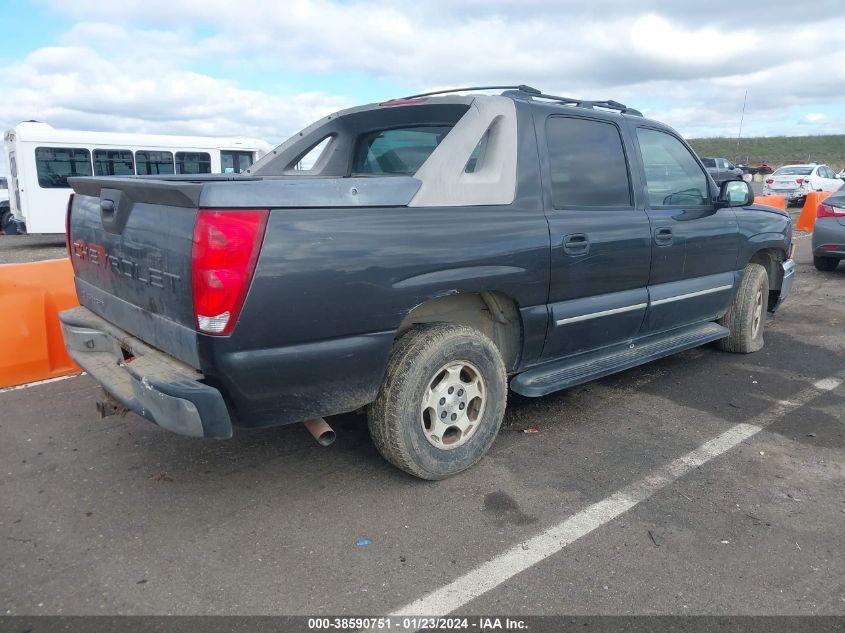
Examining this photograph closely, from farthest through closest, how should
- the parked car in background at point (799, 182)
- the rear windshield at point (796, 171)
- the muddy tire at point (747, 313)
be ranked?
1. the rear windshield at point (796, 171)
2. the parked car in background at point (799, 182)
3. the muddy tire at point (747, 313)

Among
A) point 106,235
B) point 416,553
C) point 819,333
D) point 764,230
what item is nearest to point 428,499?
point 416,553

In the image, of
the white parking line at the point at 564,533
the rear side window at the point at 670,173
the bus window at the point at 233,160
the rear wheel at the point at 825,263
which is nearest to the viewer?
the white parking line at the point at 564,533

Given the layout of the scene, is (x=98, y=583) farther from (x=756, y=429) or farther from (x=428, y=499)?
(x=756, y=429)

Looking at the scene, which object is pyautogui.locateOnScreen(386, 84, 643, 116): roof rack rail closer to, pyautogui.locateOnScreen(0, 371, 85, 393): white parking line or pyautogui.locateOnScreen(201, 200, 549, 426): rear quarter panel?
pyautogui.locateOnScreen(201, 200, 549, 426): rear quarter panel

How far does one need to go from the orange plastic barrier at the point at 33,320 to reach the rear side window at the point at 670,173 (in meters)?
4.48

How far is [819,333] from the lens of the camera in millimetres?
6602

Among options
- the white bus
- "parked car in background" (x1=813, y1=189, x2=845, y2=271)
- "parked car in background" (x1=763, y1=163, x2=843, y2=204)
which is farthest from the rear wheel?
"parked car in background" (x1=763, y1=163, x2=843, y2=204)

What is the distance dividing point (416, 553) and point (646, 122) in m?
3.38

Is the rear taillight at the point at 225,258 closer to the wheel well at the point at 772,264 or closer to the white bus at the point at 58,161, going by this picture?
the wheel well at the point at 772,264

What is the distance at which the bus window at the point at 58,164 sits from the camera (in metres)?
15.2

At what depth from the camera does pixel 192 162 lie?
660 inches

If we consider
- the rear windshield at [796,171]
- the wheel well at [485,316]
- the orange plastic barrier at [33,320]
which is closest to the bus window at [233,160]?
the orange plastic barrier at [33,320]

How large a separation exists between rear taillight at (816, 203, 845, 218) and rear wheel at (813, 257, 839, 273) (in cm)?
79

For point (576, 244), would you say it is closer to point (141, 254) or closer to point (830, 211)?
point (141, 254)
